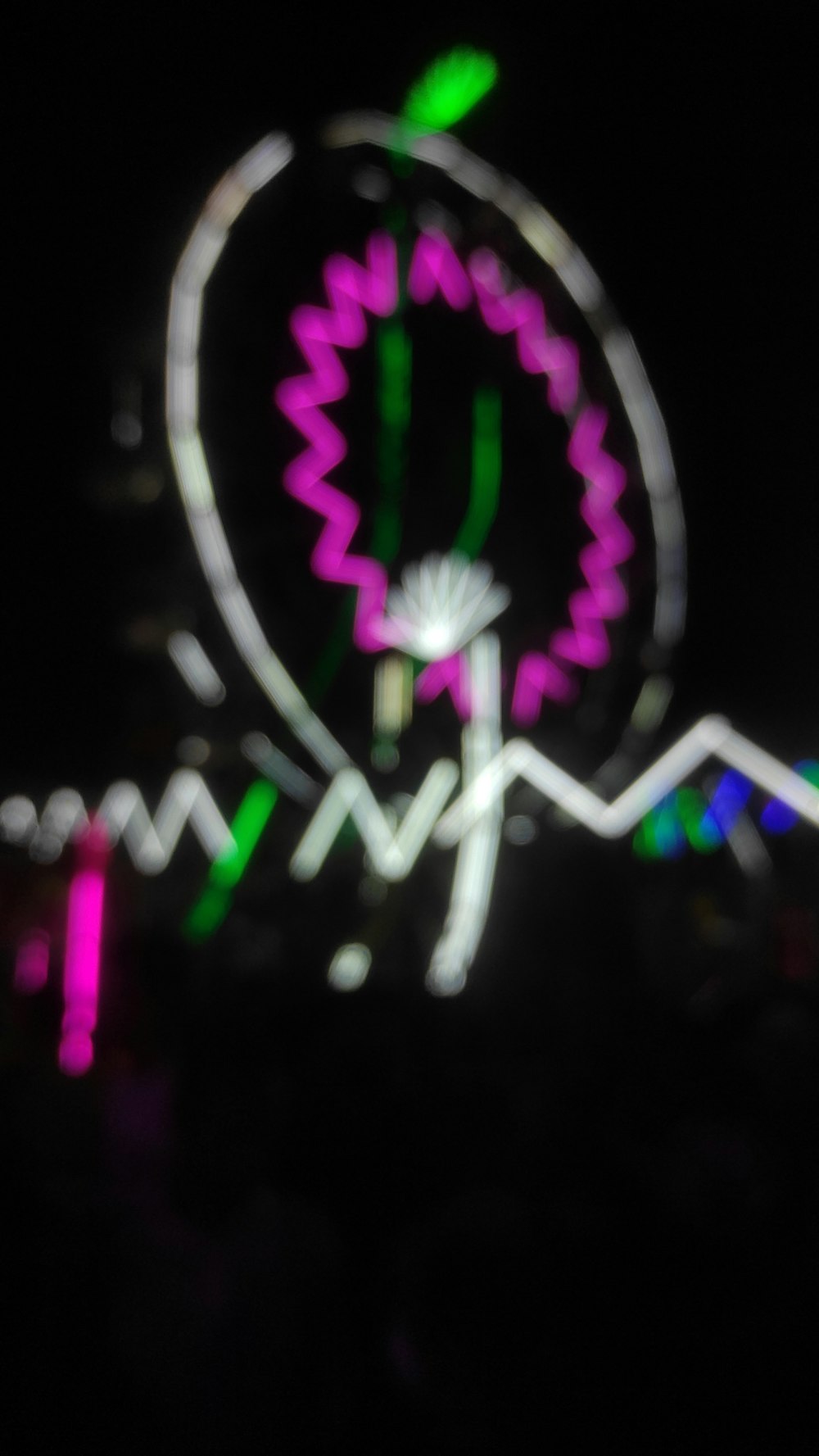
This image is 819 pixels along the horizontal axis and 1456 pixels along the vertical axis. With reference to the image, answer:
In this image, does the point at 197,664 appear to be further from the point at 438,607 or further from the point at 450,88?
the point at 450,88

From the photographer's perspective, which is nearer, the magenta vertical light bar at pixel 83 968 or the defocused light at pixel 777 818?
the magenta vertical light bar at pixel 83 968

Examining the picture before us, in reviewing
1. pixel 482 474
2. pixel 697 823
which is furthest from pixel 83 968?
pixel 697 823

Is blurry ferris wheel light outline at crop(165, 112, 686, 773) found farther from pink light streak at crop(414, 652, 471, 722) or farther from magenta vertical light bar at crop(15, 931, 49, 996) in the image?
magenta vertical light bar at crop(15, 931, 49, 996)

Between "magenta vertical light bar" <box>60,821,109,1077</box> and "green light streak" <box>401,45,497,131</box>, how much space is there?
2.36 meters

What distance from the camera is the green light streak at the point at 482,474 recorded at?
3.47m

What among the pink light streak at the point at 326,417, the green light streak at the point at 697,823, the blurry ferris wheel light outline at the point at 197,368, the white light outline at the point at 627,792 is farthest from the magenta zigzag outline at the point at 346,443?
the green light streak at the point at 697,823

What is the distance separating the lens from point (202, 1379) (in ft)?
7.18

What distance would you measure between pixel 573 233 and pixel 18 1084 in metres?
3.83

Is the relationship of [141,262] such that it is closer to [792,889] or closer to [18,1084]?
[18,1084]

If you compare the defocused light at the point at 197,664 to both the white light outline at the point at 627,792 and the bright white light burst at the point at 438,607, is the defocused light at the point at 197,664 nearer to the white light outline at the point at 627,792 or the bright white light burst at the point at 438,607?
the bright white light burst at the point at 438,607

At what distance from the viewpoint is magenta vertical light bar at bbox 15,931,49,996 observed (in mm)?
2844

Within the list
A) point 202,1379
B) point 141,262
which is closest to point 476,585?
point 141,262

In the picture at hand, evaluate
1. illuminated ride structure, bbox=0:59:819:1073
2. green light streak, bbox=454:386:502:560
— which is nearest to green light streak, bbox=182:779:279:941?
illuminated ride structure, bbox=0:59:819:1073

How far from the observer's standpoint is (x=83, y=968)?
8.91 ft
